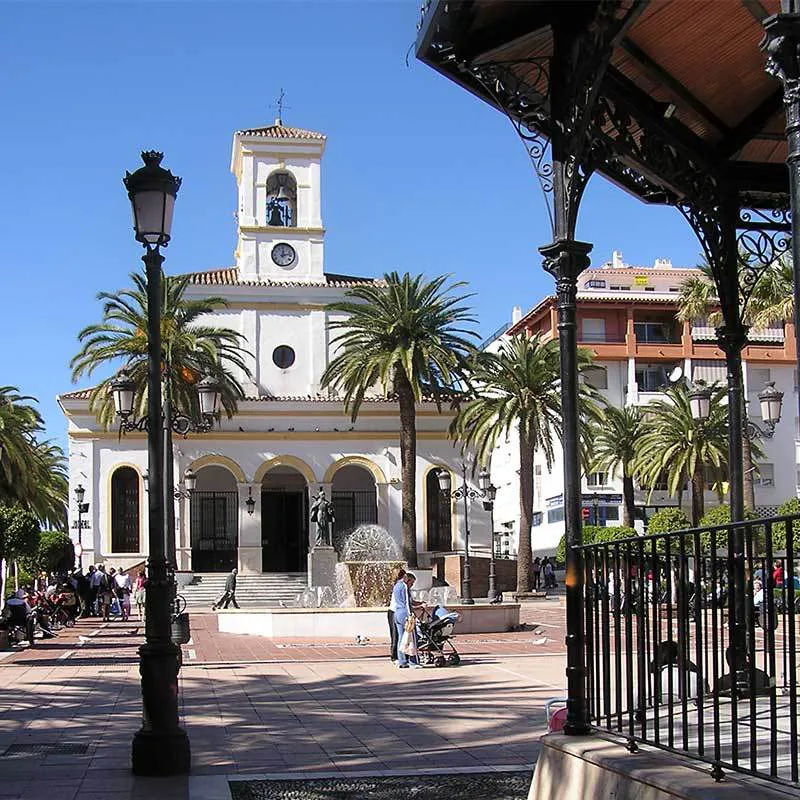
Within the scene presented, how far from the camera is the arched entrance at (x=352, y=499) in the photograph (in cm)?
5341

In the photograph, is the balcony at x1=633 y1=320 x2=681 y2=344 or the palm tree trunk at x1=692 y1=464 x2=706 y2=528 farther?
the balcony at x1=633 y1=320 x2=681 y2=344

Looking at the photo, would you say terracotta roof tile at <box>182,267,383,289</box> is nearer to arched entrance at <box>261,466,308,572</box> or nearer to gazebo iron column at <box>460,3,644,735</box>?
arched entrance at <box>261,466,308,572</box>

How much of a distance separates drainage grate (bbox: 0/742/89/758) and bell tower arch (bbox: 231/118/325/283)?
Result: 1754 inches

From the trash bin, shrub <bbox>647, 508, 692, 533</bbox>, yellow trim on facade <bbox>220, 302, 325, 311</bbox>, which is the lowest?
the trash bin

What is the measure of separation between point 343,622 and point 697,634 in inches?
832

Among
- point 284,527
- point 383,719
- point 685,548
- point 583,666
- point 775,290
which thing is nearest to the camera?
point 685,548

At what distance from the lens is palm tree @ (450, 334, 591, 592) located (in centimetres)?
4422

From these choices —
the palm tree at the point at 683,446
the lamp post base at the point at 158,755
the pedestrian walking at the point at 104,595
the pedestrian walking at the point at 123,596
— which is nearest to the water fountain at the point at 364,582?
the pedestrian walking at the point at 123,596

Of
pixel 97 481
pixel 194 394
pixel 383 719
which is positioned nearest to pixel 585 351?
pixel 194 394

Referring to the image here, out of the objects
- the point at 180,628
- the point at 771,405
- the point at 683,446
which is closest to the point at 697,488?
the point at 683,446

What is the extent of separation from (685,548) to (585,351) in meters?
41.5

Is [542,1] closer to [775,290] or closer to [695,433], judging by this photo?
[775,290]

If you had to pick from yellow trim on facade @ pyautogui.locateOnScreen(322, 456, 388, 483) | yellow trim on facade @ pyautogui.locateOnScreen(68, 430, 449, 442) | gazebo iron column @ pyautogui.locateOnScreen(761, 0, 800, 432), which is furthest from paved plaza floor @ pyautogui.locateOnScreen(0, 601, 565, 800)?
yellow trim on facade @ pyautogui.locateOnScreen(322, 456, 388, 483)

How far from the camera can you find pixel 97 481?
167 feet
